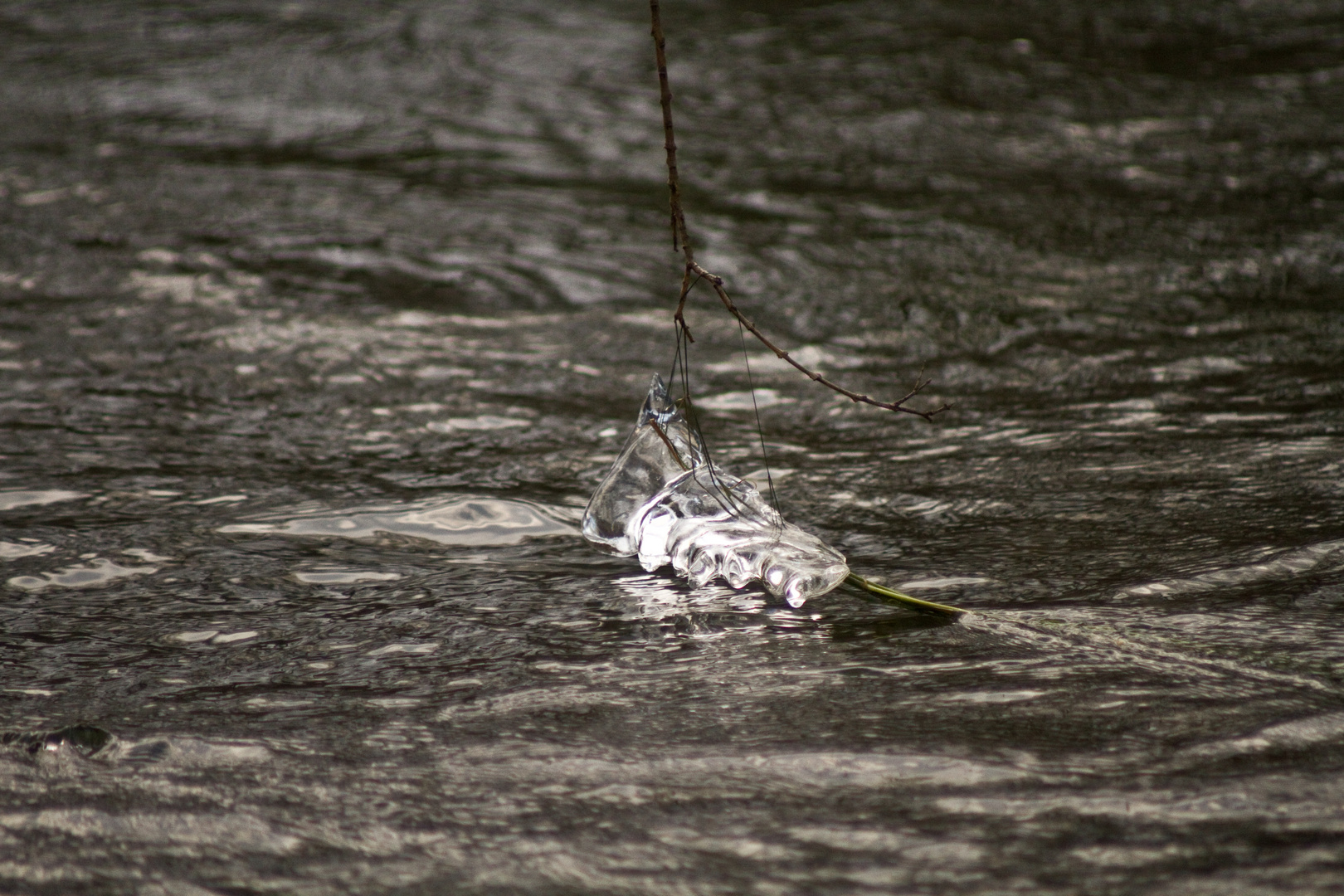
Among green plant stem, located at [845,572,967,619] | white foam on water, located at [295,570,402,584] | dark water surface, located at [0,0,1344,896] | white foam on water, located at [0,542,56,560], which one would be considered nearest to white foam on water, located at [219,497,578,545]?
dark water surface, located at [0,0,1344,896]

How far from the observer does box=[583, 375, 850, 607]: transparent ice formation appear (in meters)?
2.12

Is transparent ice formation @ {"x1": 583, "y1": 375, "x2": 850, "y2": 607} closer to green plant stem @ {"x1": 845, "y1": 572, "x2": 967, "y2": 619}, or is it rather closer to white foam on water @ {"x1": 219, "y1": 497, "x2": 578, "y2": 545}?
green plant stem @ {"x1": 845, "y1": 572, "x2": 967, "y2": 619}

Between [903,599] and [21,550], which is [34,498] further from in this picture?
[903,599]

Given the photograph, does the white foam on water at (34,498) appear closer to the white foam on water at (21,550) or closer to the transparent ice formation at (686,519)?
the white foam on water at (21,550)

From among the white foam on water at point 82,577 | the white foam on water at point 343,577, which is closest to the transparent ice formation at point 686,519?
the white foam on water at point 343,577

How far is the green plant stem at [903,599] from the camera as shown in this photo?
202 cm

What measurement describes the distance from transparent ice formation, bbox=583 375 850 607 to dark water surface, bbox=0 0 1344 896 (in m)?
0.08

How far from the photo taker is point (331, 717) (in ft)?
5.77

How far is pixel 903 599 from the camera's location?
2.05m

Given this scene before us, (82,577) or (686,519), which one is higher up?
(686,519)

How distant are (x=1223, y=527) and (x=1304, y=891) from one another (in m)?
1.10

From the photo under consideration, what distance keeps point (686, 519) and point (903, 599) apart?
0.40 m

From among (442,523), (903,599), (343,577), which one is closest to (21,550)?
(343,577)

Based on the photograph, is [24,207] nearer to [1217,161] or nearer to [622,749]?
[622,749]
